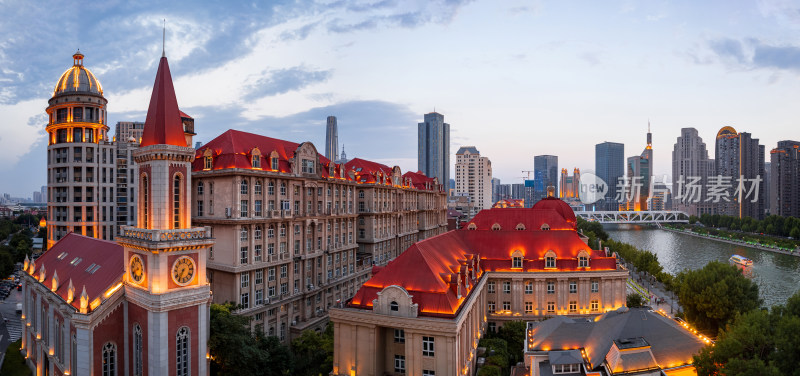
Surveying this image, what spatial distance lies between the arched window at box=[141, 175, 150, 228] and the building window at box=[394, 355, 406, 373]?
65.0ft

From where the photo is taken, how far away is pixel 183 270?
87.7 feet

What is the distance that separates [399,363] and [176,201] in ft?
64.7

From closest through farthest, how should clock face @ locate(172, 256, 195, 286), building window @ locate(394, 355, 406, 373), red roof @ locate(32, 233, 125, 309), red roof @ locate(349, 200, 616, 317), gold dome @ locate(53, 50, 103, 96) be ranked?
clock face @ locate(172, 256, 195, 286), red roof @ locate(32, 233, 125, 309), red roof @ locate(349, 200, 616, 317), building window @ locate(394, 355, 406, 373), gold dome @ locate(53, 50, 103, 96)

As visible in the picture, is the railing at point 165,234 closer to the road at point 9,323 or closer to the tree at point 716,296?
the road at point 9,323

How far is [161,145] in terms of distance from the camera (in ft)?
87.0

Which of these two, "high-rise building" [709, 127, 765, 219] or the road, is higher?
"high-rise building" [709, 127, 765, 219]

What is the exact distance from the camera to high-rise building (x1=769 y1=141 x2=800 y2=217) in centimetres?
16638

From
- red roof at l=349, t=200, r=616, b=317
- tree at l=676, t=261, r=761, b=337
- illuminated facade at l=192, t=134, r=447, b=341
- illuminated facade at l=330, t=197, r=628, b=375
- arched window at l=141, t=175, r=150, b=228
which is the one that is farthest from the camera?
tree at l=676, t=261, r=761, b=337

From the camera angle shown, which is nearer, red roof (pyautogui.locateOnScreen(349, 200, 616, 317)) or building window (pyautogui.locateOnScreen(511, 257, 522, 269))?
red roof (pyautogui.locateOnScreen(349, 200, 616, 317))

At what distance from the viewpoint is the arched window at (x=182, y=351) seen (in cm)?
2625

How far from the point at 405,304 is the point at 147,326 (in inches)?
645

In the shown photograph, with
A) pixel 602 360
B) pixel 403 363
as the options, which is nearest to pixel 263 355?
pixel 403 363

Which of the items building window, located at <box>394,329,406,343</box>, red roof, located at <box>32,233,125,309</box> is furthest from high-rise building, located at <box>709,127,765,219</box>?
red roof, located at <box>32,233,125,309</box>

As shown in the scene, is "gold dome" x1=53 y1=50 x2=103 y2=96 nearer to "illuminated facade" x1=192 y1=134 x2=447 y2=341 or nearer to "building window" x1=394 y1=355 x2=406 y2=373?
"illuminated facade" x1=192 y1=134 x2=447 y2=341
